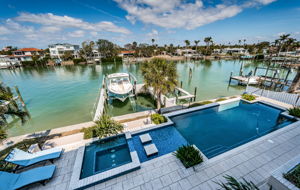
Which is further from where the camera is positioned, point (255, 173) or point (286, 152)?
point (286, 152)

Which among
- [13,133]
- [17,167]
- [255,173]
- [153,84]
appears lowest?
[13,133]

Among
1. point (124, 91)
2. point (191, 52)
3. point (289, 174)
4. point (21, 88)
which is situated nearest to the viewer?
point (289, 174)

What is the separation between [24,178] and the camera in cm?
468

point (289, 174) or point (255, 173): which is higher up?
point (289, 174)

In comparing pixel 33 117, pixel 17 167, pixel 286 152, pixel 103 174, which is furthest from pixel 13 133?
pixel 286 152

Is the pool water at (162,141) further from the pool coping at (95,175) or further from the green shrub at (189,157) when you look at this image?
the green shrub at (189,157)

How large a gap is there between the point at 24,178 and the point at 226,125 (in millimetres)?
11558

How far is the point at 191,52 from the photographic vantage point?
257ft

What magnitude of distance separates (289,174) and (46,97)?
25.1m

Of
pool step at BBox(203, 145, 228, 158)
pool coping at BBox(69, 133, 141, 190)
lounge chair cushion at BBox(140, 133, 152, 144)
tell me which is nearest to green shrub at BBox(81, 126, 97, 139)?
pool coping at BBox(69, 133, 141, 190)

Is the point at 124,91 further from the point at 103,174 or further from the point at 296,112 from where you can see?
the point at 296,112

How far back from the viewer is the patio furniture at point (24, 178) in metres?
4.36

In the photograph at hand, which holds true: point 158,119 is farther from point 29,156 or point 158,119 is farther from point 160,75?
point 29,156

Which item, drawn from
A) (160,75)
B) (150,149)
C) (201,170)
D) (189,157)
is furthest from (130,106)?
(201,170)
